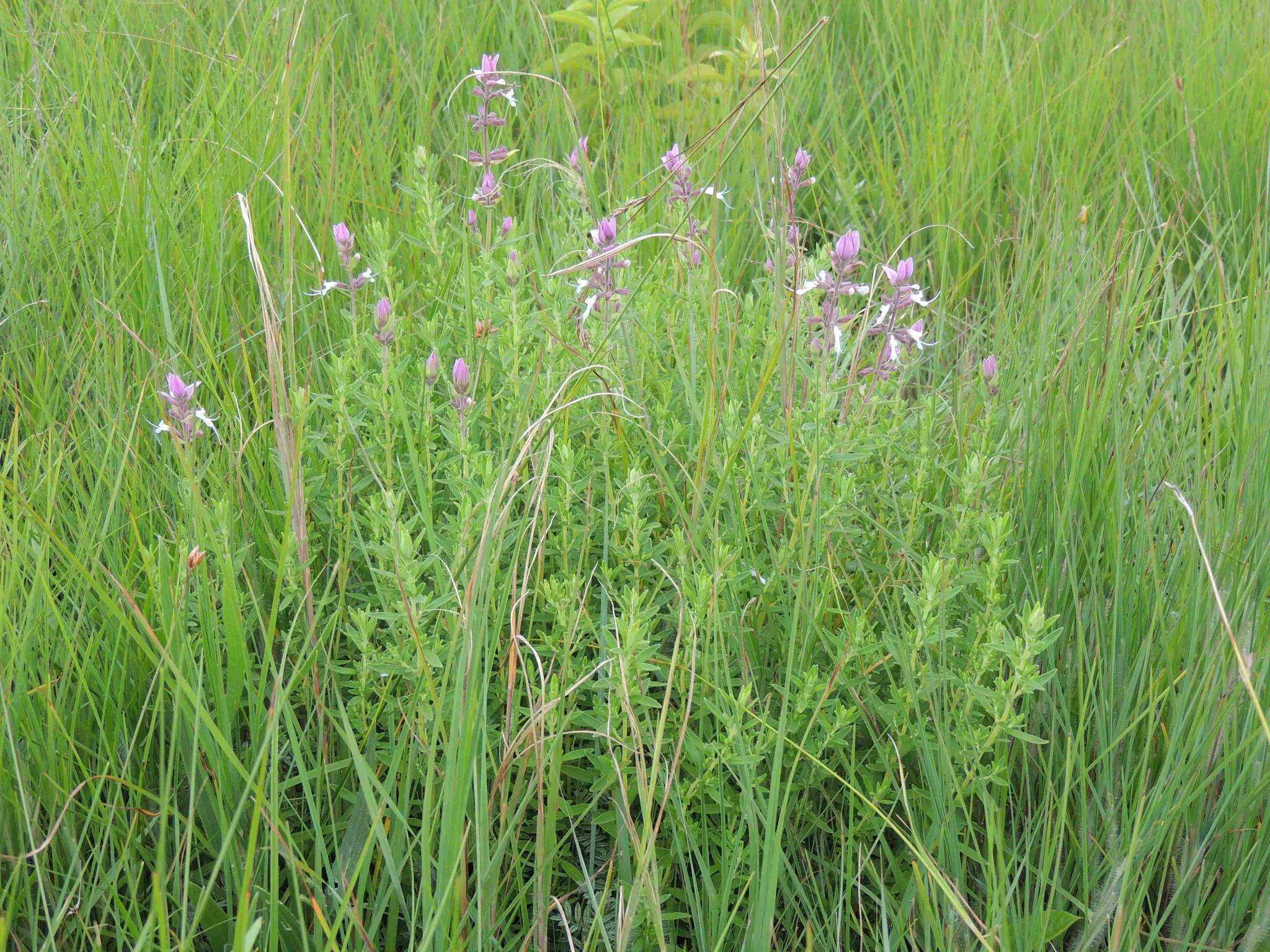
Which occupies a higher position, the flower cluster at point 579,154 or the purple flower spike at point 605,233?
the flower cluster at point 579,154

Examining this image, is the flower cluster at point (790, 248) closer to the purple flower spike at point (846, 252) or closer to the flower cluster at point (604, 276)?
the purple flower spike at point (846, 252)

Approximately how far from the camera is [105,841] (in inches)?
55.6

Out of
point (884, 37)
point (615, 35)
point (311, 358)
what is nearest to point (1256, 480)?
point (311, 358)

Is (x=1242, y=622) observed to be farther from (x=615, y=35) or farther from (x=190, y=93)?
(x=190, y=93)

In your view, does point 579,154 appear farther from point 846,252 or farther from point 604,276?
point 846,252

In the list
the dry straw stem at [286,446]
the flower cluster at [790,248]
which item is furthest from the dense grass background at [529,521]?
the flower cluster at [790,248]

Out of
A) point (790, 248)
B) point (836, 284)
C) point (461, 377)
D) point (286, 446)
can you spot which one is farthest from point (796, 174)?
point (286, 446)

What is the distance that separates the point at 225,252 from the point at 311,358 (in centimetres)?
54

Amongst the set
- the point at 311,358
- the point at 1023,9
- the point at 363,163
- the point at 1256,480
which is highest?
the point at 1023,9

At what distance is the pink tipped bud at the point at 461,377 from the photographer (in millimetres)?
1657

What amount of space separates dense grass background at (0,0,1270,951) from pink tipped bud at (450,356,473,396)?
113mm

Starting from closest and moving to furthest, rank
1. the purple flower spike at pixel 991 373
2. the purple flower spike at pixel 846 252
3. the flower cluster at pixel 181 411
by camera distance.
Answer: the flower cluster at pixel 181 411 → the purple flower spike at pixel 846 252 → the purple flower spike at pixel 991 373

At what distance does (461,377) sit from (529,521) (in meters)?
0.24

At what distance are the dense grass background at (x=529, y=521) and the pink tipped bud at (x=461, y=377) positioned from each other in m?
0.11
